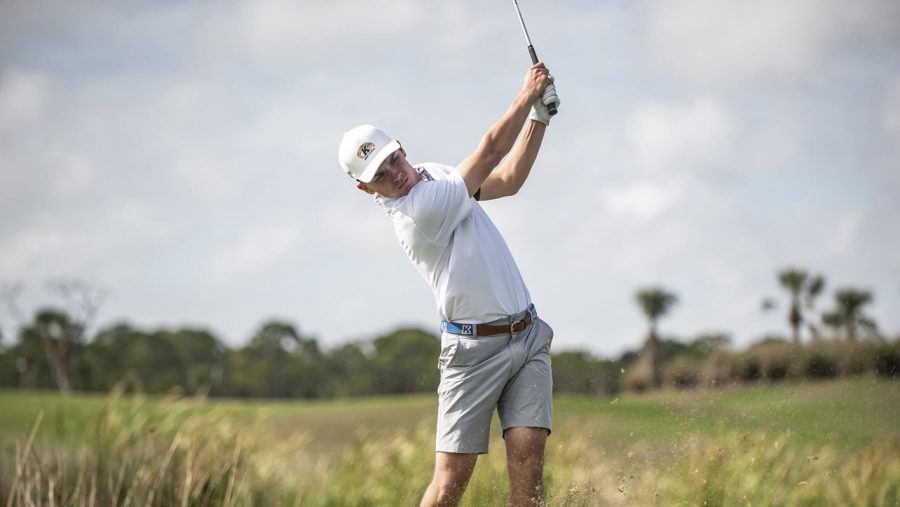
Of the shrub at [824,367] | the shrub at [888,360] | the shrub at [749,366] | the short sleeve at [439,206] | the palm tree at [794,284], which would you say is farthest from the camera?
the palm tree at [794,284]

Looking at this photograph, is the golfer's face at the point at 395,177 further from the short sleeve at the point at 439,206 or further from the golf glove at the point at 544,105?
the golf glove at the point at 544,105

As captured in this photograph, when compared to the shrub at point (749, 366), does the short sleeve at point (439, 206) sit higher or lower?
higher

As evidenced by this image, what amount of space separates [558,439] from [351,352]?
34.0 meters

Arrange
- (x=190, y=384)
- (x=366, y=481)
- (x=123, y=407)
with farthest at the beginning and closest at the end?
(x=190, y=384) → (x=123, y=407) → (x=366, y=481)

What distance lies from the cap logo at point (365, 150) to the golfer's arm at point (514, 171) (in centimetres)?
69

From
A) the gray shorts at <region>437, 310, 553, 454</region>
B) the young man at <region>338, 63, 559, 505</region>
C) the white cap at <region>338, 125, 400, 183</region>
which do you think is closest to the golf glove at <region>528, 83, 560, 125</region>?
the young man at <region>338, 63, 559, 505</region>

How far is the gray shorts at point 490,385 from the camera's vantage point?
4.76 m

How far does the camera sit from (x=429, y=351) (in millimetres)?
45844

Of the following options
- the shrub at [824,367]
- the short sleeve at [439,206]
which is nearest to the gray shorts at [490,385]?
the short sleeve at [439,206]

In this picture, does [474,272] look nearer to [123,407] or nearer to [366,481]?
[366,481]

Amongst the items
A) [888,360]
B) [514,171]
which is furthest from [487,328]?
[888,360]

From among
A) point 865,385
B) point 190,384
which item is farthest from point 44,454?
point 190,384

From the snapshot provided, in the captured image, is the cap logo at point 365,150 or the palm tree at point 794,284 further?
the palm tree at point 794,284

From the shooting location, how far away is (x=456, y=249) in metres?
4.73
